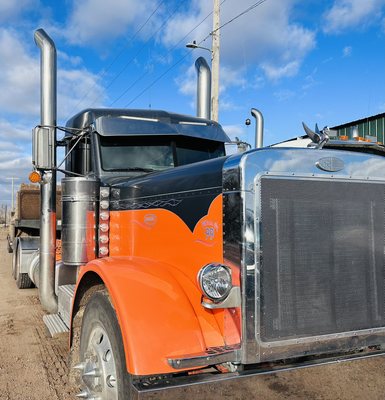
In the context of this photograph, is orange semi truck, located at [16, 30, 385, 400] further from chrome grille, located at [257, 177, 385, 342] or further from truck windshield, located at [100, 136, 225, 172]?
truck windshield, located at [100, 136, 225, 172]

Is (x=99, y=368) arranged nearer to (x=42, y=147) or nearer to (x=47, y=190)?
(x=42, y=147)

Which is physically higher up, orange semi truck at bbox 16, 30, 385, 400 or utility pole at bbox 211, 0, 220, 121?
utility pole at bbox 211, 0, 220, 121

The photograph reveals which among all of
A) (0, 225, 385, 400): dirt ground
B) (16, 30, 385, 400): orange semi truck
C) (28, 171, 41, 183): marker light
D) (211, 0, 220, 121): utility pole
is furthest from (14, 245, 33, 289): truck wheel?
(211, 0, 220, 121): utility pole

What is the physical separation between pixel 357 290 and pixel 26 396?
9.13 ft

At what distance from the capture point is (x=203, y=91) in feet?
21.1

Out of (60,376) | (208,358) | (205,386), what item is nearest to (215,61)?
(60,376)

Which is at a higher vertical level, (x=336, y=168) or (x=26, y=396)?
(x=336, y=168)

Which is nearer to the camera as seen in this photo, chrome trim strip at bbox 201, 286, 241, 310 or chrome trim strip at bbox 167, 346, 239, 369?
chrome trim strip at bbox 167, 346, 239, 369

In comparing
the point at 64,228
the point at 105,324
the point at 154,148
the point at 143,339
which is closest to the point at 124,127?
the point at 154,148

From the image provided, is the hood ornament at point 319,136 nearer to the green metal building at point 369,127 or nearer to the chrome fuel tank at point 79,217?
the chrome fuel tank at point 79,217

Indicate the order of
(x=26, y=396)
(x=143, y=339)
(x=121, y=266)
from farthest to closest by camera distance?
1. (x=26, y=396)
2. (x=121, y=266)
3. (x=143, y=339)

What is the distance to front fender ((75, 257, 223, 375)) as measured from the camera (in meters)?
2.36

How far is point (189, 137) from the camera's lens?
14.9 feet

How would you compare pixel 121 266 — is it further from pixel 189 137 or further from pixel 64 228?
pixel 189 137
